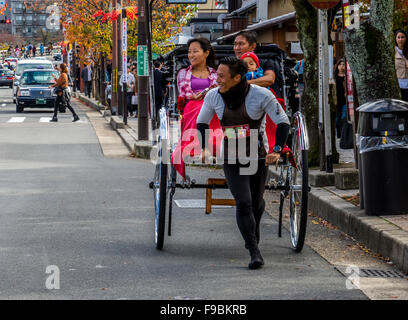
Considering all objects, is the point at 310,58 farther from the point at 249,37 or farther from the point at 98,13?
the point at 98,13

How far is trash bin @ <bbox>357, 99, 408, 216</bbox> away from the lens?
894 centimetres

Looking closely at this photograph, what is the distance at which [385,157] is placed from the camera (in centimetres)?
895

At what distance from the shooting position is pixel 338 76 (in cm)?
1992

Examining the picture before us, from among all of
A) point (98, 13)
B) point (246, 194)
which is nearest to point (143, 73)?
point (246, 194)

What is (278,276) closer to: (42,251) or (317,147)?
(42,251)

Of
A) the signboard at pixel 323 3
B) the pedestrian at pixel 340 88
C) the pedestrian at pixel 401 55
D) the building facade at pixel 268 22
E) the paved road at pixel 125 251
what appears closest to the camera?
the paved road at pixel 125 251

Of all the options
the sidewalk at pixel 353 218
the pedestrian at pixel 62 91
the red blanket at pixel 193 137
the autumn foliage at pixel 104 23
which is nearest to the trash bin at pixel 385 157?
the sidewalk at pixel 353 218

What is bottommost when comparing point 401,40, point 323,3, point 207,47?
point 207,47

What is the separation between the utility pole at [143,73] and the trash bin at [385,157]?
11492 millimetres

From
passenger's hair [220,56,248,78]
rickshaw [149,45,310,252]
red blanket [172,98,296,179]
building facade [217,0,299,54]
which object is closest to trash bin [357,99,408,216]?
rickshaw [149,45,310,252]

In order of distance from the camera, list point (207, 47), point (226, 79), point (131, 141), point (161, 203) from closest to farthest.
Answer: point (226, 79)
point (161, 203)
point (207, 47)
point (131, 141)

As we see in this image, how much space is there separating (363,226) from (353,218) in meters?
0.40

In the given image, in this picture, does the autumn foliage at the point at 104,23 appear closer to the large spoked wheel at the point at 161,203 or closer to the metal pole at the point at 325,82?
the metal pole at the point at 325,82

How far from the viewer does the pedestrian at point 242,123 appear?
302 inches
